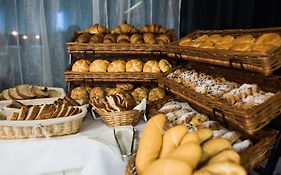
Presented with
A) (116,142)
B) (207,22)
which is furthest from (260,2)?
(116,142)

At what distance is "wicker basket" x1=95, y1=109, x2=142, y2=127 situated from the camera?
53.5 inches

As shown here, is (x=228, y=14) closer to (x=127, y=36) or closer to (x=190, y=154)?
(x=127, y=36)

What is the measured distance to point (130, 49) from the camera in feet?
5.46

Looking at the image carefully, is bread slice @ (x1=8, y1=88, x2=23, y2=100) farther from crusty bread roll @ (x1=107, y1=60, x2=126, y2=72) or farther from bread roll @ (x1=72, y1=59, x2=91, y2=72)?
crusty bread roll @ (x1=107, y1=60, x2=126, y2=72)

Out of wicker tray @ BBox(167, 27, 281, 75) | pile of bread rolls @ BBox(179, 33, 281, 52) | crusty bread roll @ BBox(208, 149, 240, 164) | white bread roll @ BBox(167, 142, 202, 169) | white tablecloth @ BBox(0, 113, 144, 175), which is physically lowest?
white tablecloth @ BBox(0, 113, 144, 175)

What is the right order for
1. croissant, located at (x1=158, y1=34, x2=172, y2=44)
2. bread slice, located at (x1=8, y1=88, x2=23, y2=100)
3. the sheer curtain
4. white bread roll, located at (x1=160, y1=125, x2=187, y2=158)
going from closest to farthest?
white bread roll, located at (x1=160, y1=125, x2=187, y2=158) < bread slice, located at (x1=8, y1=88, x2=23, y2=100) < croissant, located at (x1=158, y1=34, x2=172, y2=44) < the sheer curtain

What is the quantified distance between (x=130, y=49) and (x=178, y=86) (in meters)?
0.46

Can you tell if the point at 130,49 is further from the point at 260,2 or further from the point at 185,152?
the point at 185,152

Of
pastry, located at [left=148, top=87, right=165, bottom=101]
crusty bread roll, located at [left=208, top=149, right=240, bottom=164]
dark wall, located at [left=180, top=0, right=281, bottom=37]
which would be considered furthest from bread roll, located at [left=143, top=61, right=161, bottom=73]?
crusty bread roll, located at [left=208, top=149, right=240, bottom=164]

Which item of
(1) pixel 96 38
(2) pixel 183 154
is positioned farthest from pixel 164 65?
(2) pixel 183 154

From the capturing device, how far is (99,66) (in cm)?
165

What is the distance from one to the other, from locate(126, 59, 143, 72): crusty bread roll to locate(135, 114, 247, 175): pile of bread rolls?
0.80 meters

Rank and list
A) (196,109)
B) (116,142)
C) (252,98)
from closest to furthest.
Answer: (252,98) < (116,142) < (196,109)

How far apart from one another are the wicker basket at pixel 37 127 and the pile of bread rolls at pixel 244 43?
65 centimetres
